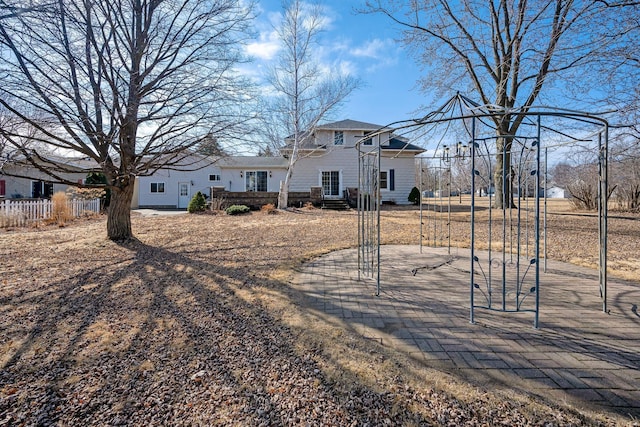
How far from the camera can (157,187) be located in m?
23.8

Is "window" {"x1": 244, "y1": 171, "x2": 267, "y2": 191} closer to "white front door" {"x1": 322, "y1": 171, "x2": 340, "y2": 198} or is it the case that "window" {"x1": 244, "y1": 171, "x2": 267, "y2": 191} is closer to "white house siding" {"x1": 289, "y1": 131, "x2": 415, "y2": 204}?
"white house siding" {"x1": 289, "y1": 131, "x2": 415, "y2": 204}

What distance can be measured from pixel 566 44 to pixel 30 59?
12587mm

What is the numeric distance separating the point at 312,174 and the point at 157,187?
12.4 metres

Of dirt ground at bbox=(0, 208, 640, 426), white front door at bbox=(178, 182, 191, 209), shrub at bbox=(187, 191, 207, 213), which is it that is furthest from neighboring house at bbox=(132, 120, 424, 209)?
dirt ground at bbox=(0, 208, 640, 426)

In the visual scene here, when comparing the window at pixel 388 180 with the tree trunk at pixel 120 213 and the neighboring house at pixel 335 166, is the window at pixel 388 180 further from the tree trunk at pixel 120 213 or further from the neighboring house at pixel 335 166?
the tree trunk at pixel 120 213

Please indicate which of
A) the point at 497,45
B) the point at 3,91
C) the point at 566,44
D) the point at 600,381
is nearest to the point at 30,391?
the point at 600,381

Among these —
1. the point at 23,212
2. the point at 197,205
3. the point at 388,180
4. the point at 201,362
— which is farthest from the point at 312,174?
the point at 201,362

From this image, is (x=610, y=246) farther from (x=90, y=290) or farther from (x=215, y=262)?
(x=90, y=290)

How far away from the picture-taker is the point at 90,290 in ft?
14.7

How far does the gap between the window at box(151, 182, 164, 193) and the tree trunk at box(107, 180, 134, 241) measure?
57.3 ft

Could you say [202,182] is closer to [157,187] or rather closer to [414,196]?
[157,187]

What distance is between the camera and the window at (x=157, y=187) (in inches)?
932

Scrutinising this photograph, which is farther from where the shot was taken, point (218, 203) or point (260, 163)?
point (260, 163)

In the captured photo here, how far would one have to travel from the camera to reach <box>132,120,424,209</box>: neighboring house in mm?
20875
